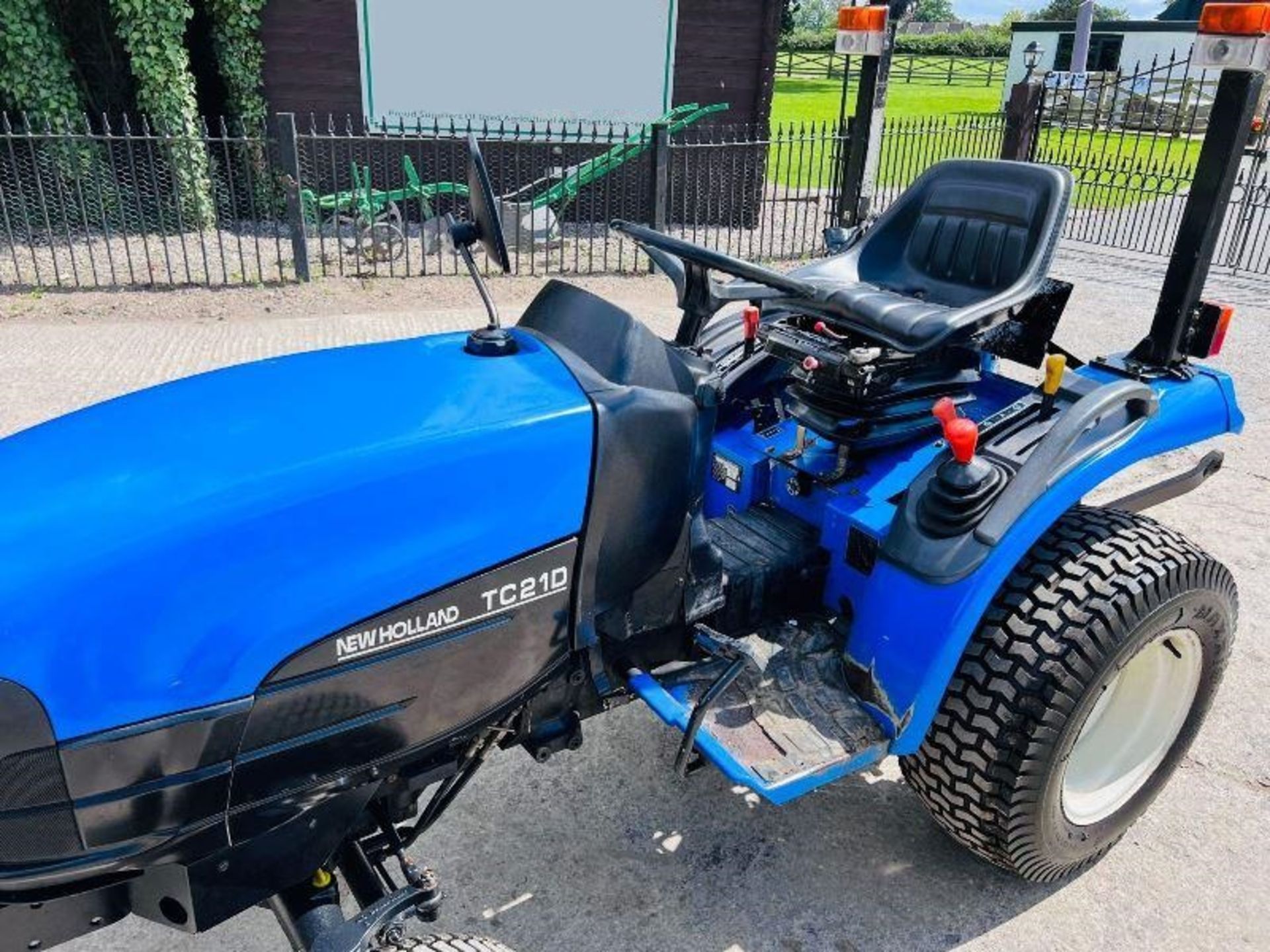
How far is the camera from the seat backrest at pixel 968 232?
107 inches

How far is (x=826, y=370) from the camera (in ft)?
7.81

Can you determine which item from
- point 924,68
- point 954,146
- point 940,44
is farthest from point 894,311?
point 940,44

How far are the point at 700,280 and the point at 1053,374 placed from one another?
80cm

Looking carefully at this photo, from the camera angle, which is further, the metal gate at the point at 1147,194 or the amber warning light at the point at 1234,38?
the metal gate at the point at 1147,194


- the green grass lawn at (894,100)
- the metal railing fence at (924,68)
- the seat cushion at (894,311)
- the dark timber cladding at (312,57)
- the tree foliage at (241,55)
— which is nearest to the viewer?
the seat cushion at (894,311)

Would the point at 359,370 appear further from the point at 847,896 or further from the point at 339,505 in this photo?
the point at 847,896

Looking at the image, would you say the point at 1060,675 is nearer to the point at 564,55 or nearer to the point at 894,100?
the point at 564,55

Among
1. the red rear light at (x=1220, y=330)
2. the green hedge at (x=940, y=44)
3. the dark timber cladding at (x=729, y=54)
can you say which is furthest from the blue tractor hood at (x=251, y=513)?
the green hedge at (x=940, y=44)

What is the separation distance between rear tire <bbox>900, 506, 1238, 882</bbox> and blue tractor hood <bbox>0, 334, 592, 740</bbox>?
0.95 meters

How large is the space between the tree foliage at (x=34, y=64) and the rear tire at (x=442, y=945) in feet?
27.2

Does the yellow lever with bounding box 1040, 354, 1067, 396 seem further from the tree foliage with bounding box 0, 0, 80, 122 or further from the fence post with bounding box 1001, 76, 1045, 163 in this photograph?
the tree foliage with bounding box 0, 0, 80, 122

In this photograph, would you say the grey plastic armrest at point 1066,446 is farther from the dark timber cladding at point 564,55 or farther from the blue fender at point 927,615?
the dark timber cladding at point 564,55

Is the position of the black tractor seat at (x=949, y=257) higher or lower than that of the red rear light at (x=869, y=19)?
lower

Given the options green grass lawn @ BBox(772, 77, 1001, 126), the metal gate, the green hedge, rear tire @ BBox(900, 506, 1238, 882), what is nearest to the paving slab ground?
rear tire @ BBox(900, 506, 1238, 882)
